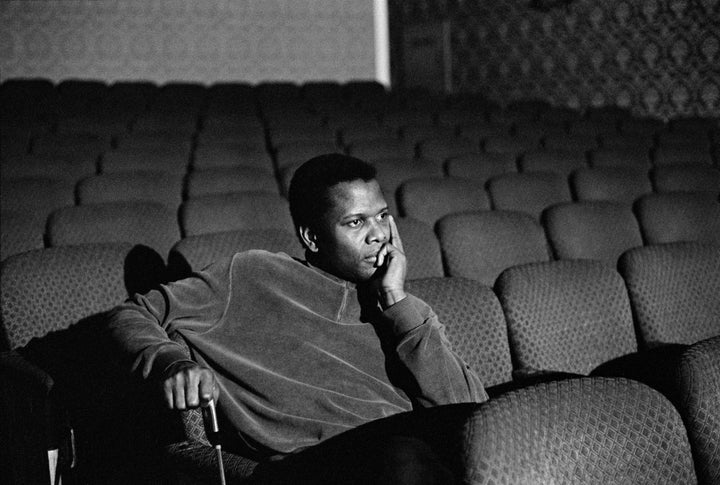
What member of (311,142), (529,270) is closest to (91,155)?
(311,142)

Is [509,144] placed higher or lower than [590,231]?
higher

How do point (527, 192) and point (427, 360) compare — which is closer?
point (427, 360)

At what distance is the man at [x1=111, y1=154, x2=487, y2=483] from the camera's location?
0.74 metres

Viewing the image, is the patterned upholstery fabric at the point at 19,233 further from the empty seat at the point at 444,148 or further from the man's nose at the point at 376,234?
the empty seat at the point at 444,148

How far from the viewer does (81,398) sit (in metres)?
0.91

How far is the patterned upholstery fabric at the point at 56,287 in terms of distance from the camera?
93 centimetres

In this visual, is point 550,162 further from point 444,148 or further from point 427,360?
point 427,360

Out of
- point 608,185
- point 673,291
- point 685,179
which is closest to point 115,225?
point 673,291

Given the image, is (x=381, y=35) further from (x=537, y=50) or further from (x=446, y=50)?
(x=537, y=50)

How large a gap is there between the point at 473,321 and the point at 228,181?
0.97 meters

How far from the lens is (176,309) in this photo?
0.75 metres

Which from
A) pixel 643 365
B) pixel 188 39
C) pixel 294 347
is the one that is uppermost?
pixel 188 39

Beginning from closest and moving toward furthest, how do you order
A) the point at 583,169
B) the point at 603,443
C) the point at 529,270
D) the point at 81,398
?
1. the point at 603,443
2. the point at 81,398
3. the point at 529,270
4. the point at 583,169

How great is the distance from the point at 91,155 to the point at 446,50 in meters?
3.17
